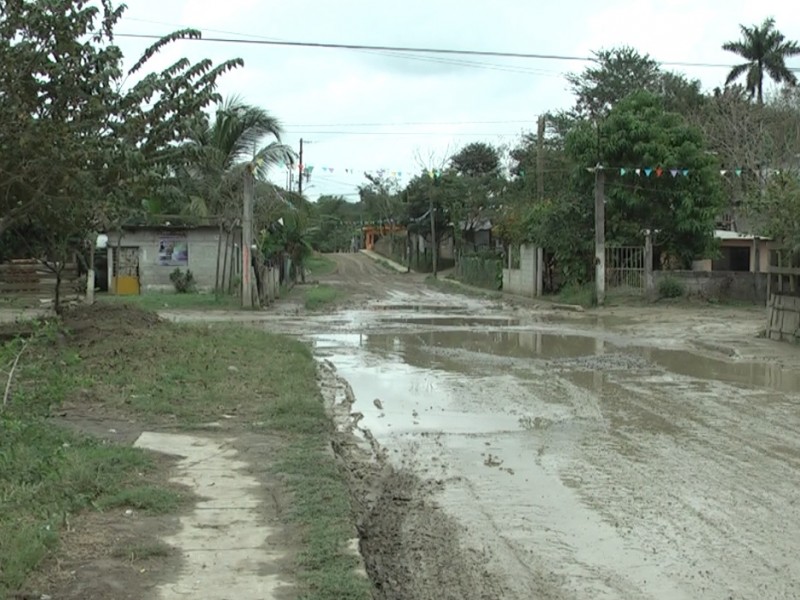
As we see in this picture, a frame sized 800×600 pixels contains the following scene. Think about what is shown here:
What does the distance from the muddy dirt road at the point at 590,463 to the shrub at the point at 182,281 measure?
61.5 ft

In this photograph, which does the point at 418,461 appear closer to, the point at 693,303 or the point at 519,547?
the point at 519,547

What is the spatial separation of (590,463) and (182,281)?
3009cm

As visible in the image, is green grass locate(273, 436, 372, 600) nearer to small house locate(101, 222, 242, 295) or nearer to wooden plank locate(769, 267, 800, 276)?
wooden plank locate(769, 267, 800, 276)


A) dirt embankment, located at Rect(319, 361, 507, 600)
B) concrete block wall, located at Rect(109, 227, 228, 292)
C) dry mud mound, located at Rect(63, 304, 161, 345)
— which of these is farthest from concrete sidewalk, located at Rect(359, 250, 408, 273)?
dirt embankment, located at Rect(319, 361, 507, 600)

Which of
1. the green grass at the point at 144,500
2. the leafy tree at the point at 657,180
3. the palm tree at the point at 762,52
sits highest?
the palm tree at the point at 762,52

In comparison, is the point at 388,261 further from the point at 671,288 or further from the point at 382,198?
the point at 671,288

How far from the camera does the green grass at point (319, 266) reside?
220 ft

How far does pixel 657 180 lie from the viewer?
33.2m

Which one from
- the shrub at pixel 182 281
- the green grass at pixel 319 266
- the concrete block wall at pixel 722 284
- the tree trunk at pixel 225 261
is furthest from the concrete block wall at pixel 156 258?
the green grass at pixel 319 266

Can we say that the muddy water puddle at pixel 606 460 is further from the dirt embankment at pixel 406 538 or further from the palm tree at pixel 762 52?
the palm tree at pixel 762 52

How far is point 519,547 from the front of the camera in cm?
578

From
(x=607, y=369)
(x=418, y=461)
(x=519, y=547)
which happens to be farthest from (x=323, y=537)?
(x=607, y=369)

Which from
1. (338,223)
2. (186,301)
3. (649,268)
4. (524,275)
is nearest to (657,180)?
Answer: (649,268)

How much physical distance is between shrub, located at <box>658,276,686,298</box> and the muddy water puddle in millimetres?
15891
